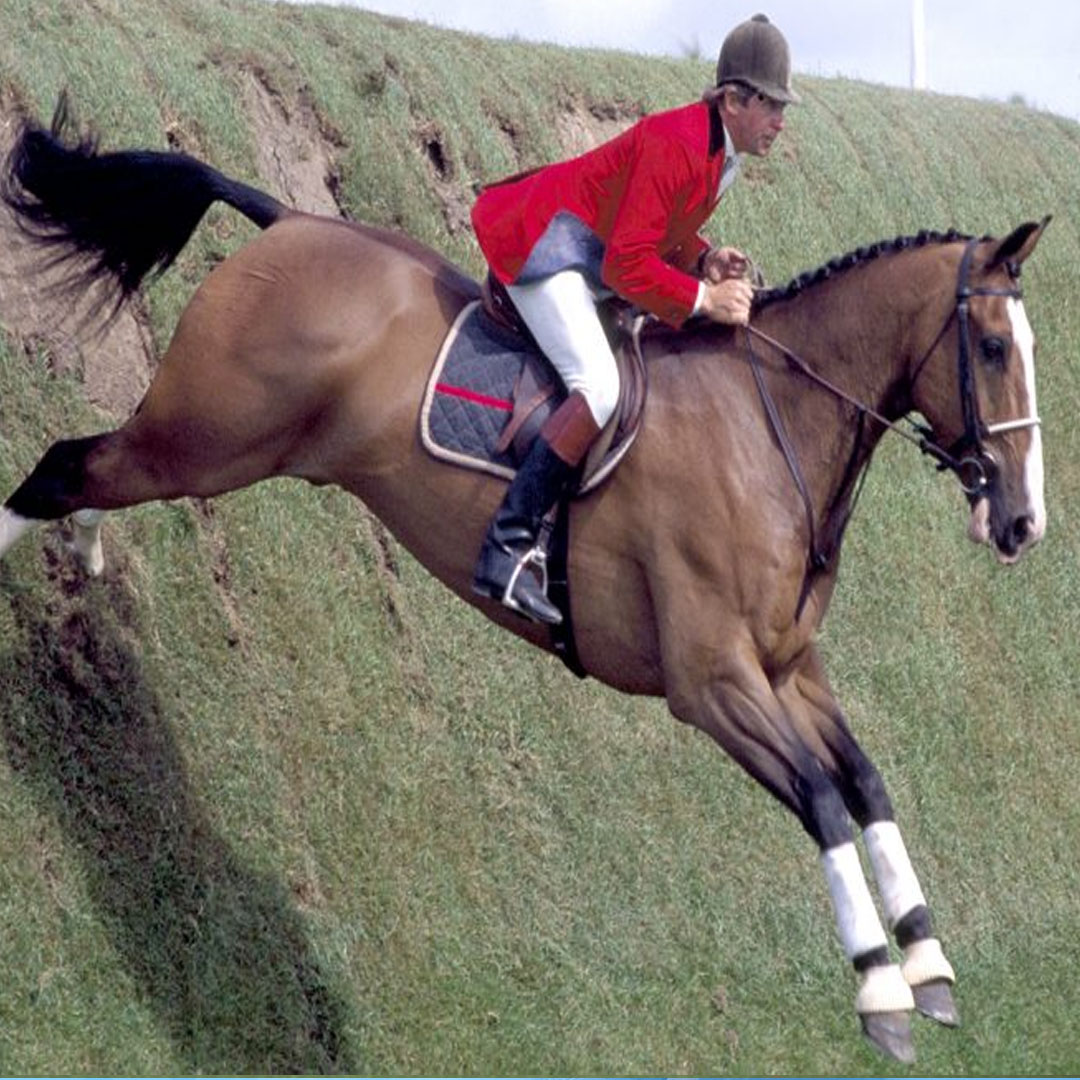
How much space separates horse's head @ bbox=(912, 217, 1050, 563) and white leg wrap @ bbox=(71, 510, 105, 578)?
10.2ft

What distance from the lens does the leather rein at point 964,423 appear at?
24.0ft

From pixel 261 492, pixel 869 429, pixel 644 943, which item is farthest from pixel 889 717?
pixel 869 429

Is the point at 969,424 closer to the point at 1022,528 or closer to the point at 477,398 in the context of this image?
the point at 1022,528

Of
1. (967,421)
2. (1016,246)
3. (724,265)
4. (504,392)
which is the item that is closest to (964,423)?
(967,421)

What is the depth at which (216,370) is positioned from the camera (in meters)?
8.03

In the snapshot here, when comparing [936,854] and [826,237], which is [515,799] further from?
[826,237]

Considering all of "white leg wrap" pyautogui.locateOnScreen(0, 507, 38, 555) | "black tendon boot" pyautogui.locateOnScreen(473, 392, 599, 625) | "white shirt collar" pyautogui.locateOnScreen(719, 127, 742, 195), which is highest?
"white shirt collar" pyautogui.locateOnScreen(719, 127, 742, 195)

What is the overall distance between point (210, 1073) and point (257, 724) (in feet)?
5.26

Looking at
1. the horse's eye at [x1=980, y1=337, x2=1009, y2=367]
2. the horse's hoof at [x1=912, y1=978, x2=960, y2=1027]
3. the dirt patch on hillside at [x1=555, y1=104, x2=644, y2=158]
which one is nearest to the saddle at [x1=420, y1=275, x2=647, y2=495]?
the horse's eye at [x1=980, y1=337, x2=1009, y2=367]

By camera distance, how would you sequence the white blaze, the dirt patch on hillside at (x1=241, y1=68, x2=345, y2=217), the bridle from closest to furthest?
1. the white blaze
2. the bridle
3. the dirt patch on hillside at (x1=241, y1=68, x2=345, y2=217)

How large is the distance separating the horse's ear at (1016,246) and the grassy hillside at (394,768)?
11.4ft

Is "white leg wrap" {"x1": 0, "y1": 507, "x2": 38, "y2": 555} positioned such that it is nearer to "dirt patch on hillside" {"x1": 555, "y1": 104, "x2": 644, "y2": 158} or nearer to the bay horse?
the bay horse

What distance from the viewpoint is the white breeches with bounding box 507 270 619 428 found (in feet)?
24.7

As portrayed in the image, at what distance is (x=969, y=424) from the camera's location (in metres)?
7.36
